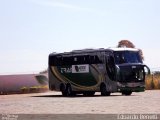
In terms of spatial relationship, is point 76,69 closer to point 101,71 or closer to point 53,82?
point 101,71

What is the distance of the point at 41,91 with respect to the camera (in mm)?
55625

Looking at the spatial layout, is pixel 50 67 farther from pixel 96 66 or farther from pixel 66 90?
pixel 96 66

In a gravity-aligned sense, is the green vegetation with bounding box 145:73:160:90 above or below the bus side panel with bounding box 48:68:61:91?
below

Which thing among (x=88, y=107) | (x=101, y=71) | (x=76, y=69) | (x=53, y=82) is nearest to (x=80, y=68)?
(x=76, y=69)

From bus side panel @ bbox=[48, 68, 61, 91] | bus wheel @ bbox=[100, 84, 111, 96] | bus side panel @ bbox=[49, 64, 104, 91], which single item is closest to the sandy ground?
bus wheel @ bbox=[100, 84, 111, 96]

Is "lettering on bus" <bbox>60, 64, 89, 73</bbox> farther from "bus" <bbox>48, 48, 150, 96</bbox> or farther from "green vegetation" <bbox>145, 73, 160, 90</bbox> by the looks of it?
"green vegetation" <bbox>145, 73, 160, 90</bbox>

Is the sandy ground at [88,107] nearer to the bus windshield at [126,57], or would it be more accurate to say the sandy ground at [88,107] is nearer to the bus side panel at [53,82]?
the bus windshield at [126,57]

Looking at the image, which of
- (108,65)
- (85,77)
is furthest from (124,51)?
(85,77)

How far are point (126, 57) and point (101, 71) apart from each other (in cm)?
214

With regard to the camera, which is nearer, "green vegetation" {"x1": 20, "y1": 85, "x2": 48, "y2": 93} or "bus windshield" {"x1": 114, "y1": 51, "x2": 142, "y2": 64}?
"bus windshield" {"x1": 114, "y1": 51, "x2": 142, "y2": 64}

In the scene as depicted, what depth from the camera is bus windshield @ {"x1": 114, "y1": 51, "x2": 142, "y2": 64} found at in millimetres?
35500

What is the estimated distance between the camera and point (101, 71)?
3669cm

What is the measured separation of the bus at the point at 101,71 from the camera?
3578 cm

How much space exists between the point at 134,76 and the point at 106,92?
7.59ft
